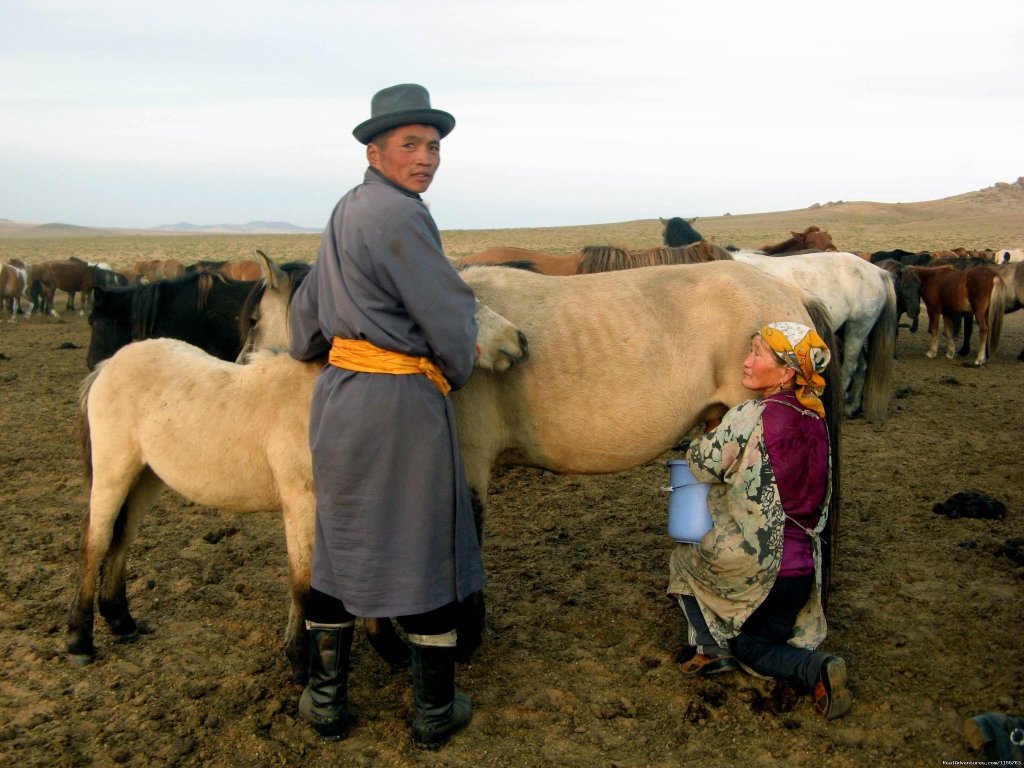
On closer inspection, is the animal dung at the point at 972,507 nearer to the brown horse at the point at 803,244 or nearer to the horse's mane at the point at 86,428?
the horse's mane at the point at 86,428

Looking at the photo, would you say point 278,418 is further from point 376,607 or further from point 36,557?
point 36,557

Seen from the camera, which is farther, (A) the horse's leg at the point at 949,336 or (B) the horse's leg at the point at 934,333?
(B) the horse's leg at the point at 934,333

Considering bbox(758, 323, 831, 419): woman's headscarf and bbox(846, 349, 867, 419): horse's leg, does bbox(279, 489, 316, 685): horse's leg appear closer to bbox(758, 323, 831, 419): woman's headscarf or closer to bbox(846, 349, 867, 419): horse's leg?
bbox(758, 323, 831, 419): woman's headscarf

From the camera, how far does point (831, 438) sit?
3936 mm

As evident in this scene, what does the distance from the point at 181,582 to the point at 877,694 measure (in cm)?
371

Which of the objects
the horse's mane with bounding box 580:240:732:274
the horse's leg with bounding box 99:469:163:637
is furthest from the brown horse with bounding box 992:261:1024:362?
the horse's leg with bounding box 99:469:163:637

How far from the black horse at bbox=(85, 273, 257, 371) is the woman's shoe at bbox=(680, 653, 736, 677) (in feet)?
21.9

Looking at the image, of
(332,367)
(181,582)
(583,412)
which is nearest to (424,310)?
(332,367)

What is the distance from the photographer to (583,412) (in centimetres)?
365

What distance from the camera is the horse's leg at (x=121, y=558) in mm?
3799

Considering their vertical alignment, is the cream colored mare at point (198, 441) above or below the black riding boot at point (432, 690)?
above

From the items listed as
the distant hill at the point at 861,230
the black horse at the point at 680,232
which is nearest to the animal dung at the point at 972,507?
the black horse at the point at 680,232

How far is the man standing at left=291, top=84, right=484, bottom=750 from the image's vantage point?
8.97 feet

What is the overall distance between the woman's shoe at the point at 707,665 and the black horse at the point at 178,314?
6.68m
